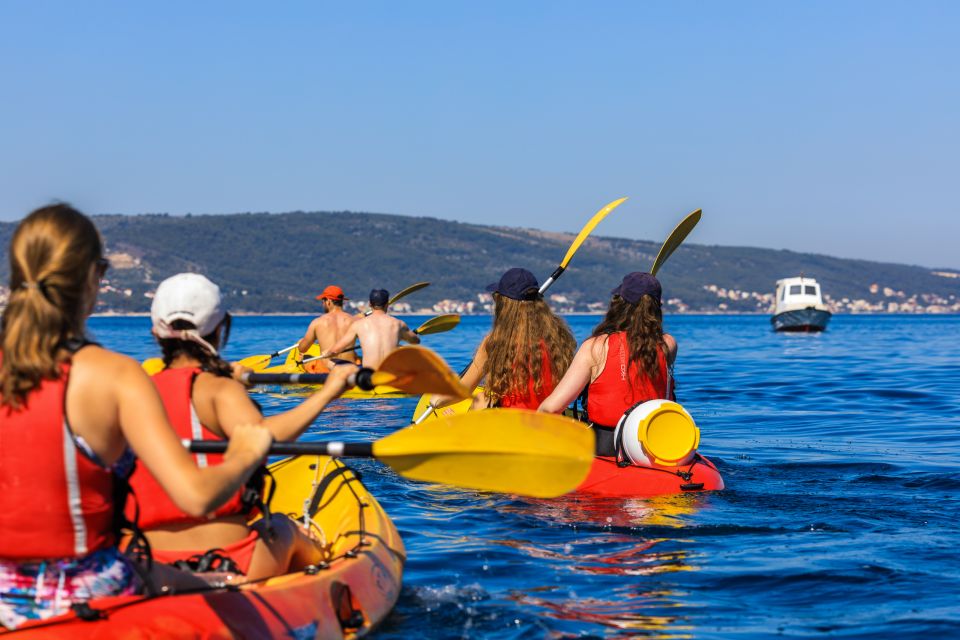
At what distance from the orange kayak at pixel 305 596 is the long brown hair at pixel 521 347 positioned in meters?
2.40

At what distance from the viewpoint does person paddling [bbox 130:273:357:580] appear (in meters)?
4.09

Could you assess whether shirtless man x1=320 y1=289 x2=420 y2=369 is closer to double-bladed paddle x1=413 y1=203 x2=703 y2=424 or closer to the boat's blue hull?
double-bladed paddle x1=413 y1=203 x2=703 y2=424

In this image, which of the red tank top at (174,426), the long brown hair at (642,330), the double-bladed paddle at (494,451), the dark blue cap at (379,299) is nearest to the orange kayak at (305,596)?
the red tank top at (174,426)

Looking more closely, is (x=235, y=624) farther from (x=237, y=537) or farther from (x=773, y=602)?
(x=773, y=602)

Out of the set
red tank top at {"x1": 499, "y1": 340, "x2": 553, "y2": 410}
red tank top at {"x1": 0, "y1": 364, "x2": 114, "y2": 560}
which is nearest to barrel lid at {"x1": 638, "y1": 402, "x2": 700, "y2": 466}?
red tank top at {"x1": 499, "y1": 340, "x2": 553, "y2": 410}

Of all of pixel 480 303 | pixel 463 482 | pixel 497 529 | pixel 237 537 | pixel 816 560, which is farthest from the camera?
pixel 480 303

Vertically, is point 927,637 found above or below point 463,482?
below

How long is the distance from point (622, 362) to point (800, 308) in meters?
52.7

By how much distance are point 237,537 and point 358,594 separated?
2.01 feet

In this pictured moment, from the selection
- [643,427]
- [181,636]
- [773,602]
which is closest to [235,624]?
[181,636]

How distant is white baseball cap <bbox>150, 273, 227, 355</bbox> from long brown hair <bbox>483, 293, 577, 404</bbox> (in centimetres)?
449

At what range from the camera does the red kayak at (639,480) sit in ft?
24.9

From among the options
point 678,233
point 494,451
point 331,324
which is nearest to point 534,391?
point 678,233

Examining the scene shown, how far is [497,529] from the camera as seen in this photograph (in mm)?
7262
